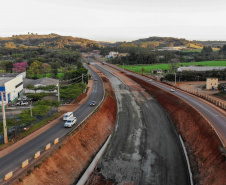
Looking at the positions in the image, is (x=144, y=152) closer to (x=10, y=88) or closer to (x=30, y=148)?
(x=30, y=148)

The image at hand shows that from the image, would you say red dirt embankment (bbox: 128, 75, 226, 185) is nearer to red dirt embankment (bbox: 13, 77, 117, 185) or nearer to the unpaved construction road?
the unpaved construction road

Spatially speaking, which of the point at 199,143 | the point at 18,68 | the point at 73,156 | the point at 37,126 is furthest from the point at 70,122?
the point at 18,68

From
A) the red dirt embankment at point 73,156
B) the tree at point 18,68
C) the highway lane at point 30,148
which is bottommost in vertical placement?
the red dirt embankment at point 73,156

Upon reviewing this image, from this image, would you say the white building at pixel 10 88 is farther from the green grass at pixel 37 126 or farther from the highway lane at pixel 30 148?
the highway lane at pixel 30 148

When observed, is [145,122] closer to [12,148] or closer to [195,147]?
[195,147]

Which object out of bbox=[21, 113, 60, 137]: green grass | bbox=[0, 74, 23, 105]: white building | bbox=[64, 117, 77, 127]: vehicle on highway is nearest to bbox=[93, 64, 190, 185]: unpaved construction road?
bbox=[64, 117, 77, 127]: vehicle on highway

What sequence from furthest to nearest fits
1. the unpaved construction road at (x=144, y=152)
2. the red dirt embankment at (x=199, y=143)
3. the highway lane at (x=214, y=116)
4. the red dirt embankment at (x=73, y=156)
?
the highway lane at (x=214, y=116) → the unpaved construction road at (x=144, y=152) → the red dirt embankment at (x=199, y=143) → the red dirt embankment at (x=73, y=156)

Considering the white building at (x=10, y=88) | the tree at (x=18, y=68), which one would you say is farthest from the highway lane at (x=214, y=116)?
the tree at (x=18, y=68)
